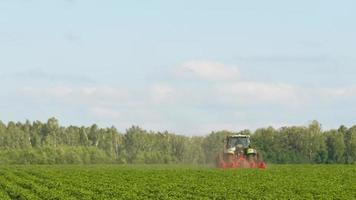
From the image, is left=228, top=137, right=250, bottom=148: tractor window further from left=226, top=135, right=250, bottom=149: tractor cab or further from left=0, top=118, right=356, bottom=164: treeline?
left=0, top=118, right=356, bottom=164: treeline

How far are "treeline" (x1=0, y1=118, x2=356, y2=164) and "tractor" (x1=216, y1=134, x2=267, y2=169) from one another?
165 feet

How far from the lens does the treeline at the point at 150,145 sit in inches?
4476

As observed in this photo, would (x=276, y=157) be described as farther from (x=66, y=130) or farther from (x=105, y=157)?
(x=66, y=130)

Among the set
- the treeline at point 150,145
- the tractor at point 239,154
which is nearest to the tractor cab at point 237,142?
the tractor at point 239,154

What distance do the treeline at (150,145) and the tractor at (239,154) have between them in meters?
50.2

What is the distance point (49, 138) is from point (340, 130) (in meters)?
62.4

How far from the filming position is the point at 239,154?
160 ft

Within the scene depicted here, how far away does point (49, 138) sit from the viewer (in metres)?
157

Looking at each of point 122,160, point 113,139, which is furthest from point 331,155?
point 113,139

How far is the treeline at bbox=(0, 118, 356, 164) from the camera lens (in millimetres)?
113688

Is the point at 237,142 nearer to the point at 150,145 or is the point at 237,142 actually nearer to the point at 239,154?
the point at 239,154

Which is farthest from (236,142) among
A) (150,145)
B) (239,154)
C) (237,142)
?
(150,145)

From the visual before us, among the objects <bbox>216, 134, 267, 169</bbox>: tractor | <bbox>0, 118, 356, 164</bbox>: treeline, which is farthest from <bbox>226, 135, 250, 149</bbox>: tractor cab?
<bbox>0, 118, 356, 164</bbox>: treeline

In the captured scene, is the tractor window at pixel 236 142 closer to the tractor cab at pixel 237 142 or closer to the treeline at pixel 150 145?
the tractor cab at pixel 237 142
